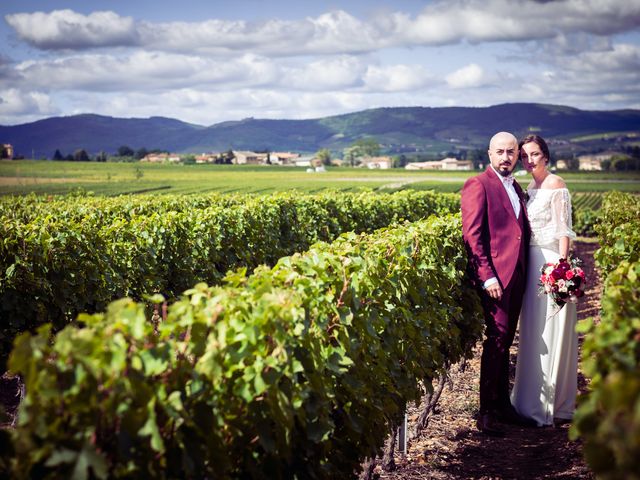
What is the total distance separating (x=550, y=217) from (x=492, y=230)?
606mm

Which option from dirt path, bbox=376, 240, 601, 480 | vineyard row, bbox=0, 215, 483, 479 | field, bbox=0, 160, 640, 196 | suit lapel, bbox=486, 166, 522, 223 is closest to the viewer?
vineyard row, bbox=0, 215, 483, 479

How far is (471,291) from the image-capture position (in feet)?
22.9

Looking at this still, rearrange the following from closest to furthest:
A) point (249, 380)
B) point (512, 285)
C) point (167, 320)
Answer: point (167, 320) → point (249, 380) → point (512, 285)

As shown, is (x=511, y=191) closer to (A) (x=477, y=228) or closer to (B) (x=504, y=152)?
(B) (x=504, y=152)

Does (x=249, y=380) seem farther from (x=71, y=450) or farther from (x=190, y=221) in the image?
(x=190, y=221)

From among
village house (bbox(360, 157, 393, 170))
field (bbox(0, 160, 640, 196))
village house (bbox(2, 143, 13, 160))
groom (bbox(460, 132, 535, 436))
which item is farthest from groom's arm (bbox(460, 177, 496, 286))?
village house (bbox(360, 157, 393, 170))

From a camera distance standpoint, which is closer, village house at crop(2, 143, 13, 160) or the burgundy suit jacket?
the burgundy suit jacket

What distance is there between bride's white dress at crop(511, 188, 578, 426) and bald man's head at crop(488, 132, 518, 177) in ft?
1.53

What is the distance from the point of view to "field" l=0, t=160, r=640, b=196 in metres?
58.8

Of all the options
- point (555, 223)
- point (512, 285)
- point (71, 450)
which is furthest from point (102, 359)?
point (555, 223)

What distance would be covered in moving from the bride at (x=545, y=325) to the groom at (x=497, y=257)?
0.41 ft

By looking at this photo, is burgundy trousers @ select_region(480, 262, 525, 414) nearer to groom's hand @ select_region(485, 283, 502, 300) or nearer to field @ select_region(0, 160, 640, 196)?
groom's hand @ select_region(485, 283, 502, 300)

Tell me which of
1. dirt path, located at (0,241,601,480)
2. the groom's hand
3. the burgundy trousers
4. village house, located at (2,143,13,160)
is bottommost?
dirt path, located at (0,241,601,480)

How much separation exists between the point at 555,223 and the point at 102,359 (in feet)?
15.8
